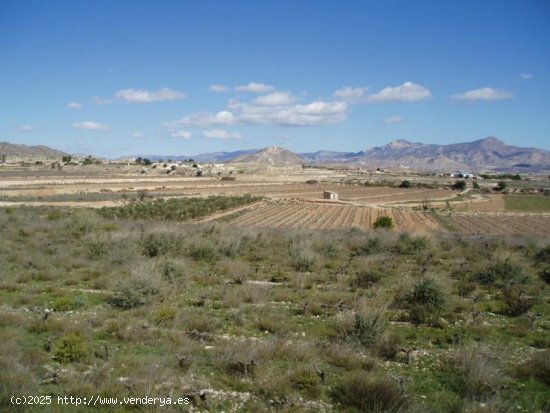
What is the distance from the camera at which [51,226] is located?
28.4 metres

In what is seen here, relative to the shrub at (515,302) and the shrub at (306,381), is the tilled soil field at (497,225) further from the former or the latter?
the shrub at (306,381)

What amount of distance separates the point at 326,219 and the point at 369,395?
58576 mm

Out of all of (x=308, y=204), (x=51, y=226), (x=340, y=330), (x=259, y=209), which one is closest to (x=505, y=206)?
(x=308, y=204)

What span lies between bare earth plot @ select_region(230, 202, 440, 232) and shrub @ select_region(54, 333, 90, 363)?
42.8 meters

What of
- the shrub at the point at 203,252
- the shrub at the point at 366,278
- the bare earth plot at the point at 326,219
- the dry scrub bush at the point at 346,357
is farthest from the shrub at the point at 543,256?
the bare earth plot at the point at 326,219

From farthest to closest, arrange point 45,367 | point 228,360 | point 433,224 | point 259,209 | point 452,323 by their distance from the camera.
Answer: point 259,209
point 433,224
point 452,323
point 228,360
point 45,367

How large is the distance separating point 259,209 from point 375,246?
53.8 m

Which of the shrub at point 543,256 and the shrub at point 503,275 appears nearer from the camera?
the shrub at point 503,275

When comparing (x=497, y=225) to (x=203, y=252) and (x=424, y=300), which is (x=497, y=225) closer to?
(x=203, y=252)

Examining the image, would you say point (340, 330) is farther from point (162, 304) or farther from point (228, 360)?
point (162, 304)

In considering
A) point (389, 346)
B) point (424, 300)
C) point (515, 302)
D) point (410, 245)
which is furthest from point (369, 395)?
point (410, 245)

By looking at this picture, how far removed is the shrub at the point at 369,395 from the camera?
677 centimetres

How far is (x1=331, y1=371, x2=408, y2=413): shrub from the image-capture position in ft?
22.2

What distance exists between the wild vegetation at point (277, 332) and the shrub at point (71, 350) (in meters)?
0.03
